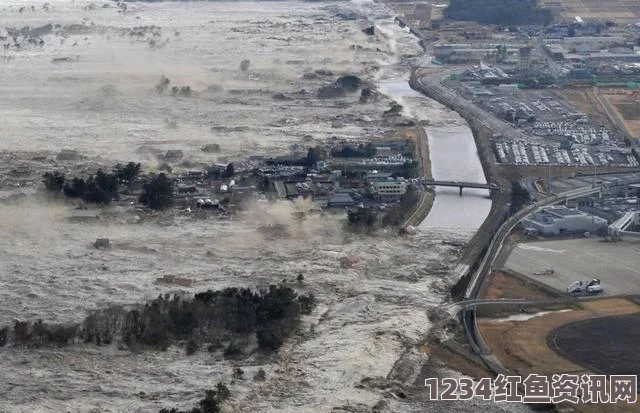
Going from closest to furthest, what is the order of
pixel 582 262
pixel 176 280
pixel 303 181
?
pixel 176 280, pixel 582 262, pixel 303 181

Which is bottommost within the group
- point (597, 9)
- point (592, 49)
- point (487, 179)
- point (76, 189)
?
point (597, 9)

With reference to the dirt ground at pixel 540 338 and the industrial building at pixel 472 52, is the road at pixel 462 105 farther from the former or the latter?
the dirt ground at pixel 540 338

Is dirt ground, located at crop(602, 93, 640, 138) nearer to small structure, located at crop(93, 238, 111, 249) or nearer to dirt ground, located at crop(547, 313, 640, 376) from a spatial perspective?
dirt ground, located at crop(547, 313, 640, 376)

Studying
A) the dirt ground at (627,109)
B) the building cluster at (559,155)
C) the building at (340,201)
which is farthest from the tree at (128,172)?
the dirt ground at (627,109)

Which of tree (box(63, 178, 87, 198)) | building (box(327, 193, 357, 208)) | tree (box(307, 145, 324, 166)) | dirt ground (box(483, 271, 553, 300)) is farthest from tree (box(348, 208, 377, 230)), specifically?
tree (box(63, 178, 87, 198))

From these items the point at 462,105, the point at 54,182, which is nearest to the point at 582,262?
the point at 54,182

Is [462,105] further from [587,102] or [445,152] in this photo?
[445,152]
